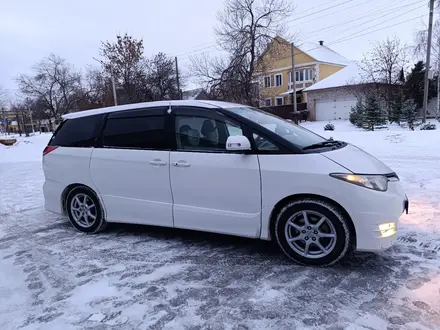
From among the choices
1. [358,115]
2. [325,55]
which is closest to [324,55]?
[325,55]

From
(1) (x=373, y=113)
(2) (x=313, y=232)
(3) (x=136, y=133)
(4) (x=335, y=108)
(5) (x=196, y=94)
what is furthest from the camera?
(5) (x=196, y=94)

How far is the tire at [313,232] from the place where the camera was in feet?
10.6

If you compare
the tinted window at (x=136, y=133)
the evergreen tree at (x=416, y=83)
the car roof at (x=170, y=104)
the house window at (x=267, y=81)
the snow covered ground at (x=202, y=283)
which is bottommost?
the snow covered ground at (x=202, y=283)

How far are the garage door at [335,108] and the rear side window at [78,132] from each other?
30523 mm

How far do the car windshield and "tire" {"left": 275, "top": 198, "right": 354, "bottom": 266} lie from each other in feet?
2.12

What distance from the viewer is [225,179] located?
363 cm

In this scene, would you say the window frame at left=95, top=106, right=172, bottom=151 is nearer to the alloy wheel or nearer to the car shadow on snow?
the car shadow on snow

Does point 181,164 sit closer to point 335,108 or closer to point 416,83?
point 416,83

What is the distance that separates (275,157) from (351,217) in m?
0.90

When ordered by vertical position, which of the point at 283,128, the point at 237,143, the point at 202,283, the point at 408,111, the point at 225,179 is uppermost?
the point at 283,128

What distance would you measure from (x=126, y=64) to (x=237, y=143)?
33.4m

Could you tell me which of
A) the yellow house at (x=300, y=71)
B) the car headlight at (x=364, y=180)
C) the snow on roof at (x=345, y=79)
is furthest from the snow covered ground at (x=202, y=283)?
the yellow house at (x=300, y=71)

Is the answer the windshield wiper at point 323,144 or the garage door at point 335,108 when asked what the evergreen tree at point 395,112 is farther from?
the windshield wiper at point 323,144

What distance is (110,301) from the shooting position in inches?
116
